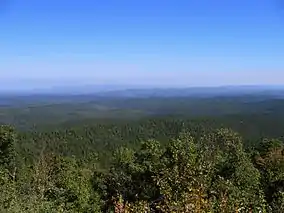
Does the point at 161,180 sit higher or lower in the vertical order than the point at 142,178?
higher

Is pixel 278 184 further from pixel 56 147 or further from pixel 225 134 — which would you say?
pixel 56 147

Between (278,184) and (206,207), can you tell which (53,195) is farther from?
(206,207)

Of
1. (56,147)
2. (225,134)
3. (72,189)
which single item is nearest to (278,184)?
(225,134)

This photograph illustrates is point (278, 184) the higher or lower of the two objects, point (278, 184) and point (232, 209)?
the lower

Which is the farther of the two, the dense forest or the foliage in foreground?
the foliage in foreground

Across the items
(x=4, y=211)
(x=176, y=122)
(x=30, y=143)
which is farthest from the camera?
(x=176, y=122)

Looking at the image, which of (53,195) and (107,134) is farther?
(107,134)

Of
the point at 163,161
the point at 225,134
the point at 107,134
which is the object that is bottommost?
the point at 107,134

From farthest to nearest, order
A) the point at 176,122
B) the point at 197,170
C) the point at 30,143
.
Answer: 1. the point at 176,122
2. the point at 30,143
3. the point at 197,170

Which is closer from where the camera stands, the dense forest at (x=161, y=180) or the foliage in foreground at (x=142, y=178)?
the dense forest at (x=161, y=180)

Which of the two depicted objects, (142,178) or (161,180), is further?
(142,178)
